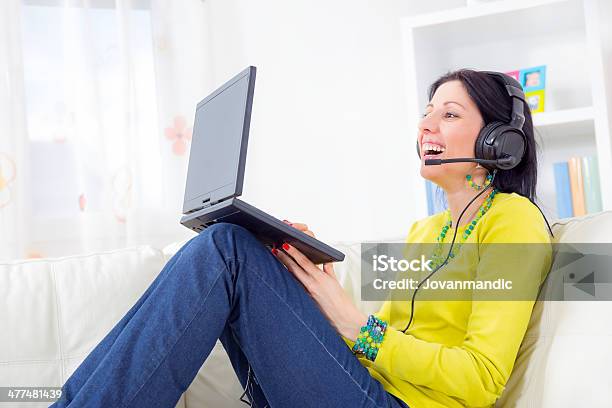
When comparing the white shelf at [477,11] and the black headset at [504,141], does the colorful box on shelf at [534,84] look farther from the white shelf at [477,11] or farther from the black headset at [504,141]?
the black headset at [504,141]

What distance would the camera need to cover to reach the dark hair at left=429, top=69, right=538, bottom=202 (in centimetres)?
137

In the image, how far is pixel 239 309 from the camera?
1.14 meters

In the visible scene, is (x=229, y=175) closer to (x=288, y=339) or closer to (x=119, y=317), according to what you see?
(x=288, y=339)

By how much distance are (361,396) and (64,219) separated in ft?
4.91

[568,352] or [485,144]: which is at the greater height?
[485,144]

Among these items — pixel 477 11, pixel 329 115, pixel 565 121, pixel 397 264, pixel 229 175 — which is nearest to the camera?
pixel 229 175

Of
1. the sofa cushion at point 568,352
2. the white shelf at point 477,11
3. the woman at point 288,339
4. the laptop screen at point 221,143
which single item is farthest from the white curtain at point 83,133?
the sofa cushion at point 568,352

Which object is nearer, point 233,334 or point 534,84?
point 233,334

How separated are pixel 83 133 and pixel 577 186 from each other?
61.0 inches

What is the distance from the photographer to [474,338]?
1.13 meters

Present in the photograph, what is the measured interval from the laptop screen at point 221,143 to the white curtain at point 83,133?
108cm

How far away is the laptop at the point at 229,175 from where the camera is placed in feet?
3.57

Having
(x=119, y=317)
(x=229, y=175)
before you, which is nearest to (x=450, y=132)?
(x=229, y=175)

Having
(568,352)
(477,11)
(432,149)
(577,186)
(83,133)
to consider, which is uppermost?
(477,11)
